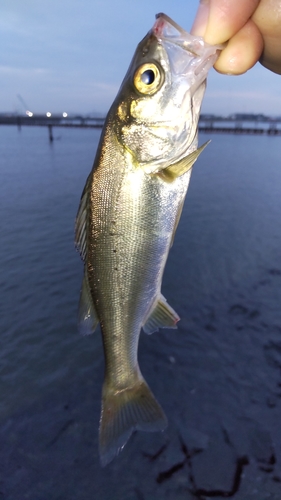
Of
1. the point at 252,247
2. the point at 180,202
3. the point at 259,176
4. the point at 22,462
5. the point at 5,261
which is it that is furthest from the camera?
the point at 259,176

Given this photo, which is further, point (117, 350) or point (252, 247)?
point (252, 247)

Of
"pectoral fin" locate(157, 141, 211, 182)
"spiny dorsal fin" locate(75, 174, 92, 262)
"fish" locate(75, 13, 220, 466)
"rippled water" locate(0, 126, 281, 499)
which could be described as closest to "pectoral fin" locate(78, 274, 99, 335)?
"fish" locate(75, 13, 220, 466)

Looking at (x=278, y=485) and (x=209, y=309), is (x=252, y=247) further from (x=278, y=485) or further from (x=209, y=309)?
(x=278, y=485)

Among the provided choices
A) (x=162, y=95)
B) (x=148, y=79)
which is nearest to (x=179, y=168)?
(x=162, y=95)

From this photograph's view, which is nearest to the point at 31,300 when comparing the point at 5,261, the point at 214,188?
the point at 5,261

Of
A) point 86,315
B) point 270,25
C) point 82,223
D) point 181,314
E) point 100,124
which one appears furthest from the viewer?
point 100,124

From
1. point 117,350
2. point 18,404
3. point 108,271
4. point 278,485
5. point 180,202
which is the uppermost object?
point 180,202

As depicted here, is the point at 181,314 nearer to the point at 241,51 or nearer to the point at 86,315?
the point at 86,315
